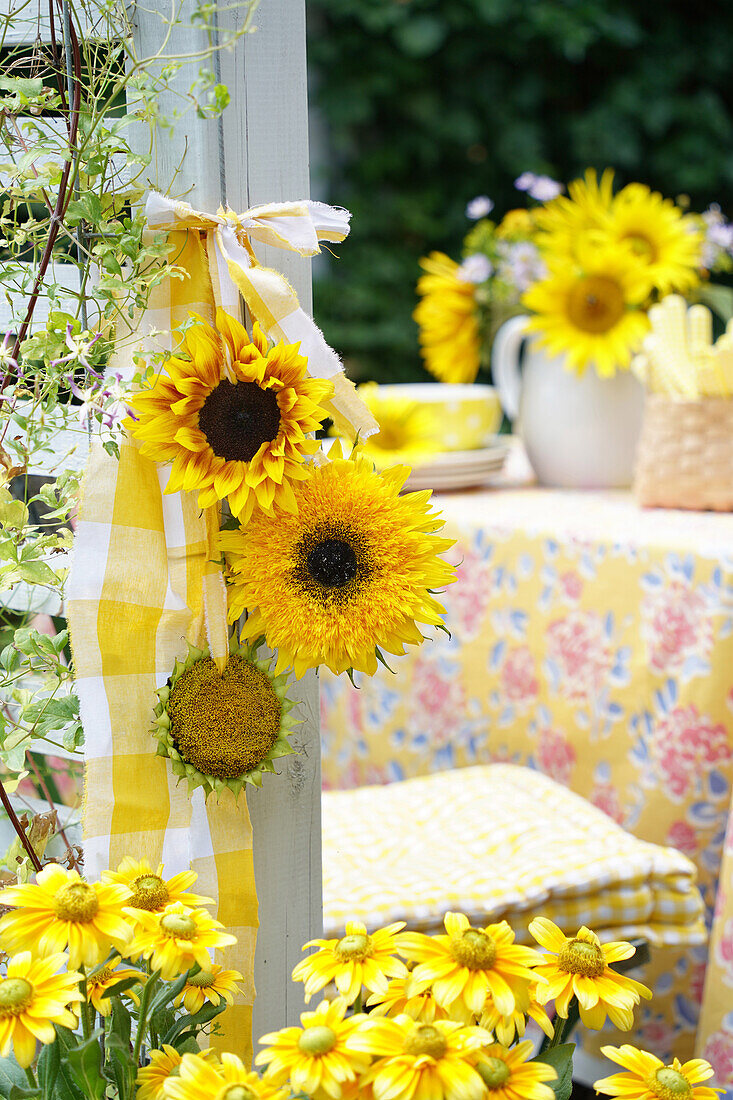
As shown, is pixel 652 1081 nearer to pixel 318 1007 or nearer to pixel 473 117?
pixel 318 1007

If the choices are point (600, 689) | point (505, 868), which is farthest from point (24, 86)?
point (600, 689)

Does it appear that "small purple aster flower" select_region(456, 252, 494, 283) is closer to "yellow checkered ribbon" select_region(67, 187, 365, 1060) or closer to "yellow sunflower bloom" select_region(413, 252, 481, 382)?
"yellow sunflower bloom" select_region(413, 252, 481, 382)

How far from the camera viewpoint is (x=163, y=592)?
56 centimetres

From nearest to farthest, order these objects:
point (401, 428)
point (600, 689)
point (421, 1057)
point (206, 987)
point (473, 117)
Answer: point (421, 1057)
point (206, 987)
point (600, 689)
point (401, 428)
point (473, 117)

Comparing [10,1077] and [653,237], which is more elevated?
[653,237]

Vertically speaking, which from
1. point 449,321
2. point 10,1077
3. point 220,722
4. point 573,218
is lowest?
point 10,1077

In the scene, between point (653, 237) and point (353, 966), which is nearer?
point (353, 966)

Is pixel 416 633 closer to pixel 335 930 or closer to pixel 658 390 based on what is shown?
pixel 335 930

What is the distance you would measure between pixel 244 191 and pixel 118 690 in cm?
29

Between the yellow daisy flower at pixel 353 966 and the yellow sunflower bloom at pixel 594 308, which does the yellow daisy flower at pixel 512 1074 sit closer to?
the yellow daisy flower at pixel 353 966

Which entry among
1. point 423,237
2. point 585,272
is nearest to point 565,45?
point 423,237

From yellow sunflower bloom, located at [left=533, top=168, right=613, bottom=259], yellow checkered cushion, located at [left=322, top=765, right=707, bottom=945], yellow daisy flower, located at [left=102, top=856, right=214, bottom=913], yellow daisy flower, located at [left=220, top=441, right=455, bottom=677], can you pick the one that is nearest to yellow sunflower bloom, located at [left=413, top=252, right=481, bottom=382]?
yellow sunflower bloom, located at [left=533, top=168, right=613, bottom=259]

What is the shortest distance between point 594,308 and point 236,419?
0.99 meters

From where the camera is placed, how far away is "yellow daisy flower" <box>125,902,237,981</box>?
0.42 m
